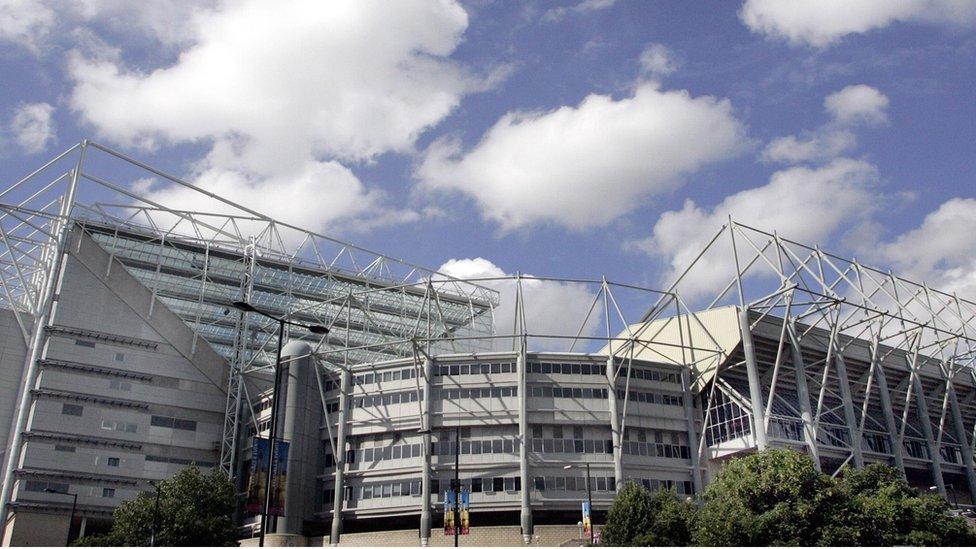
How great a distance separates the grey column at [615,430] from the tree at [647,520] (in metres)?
17.1

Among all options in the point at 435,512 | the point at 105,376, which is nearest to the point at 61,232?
the point at 105,376

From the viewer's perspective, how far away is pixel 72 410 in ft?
288

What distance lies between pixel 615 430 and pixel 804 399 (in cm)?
2079

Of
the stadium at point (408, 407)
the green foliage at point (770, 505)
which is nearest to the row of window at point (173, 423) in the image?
the stadium at point (408, 407)

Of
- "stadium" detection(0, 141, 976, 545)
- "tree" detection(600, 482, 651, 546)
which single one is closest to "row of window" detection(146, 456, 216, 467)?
"stadium" detection(0, 141, 976, 545)

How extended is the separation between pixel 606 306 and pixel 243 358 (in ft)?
151

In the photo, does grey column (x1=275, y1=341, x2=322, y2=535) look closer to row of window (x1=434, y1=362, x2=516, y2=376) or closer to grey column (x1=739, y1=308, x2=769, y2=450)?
row of window (x1=434, y1=362, x2=516, y2=376)

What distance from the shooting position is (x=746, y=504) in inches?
2131

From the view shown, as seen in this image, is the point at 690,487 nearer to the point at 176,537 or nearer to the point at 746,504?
the point at 746,504

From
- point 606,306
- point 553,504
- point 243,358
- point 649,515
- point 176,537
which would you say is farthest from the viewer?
point 243,358

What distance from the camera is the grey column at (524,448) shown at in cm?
7981

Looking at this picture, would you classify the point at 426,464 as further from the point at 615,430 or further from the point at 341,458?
the point at 615,430

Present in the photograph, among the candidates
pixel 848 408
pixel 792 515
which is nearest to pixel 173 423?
pixel 792 515

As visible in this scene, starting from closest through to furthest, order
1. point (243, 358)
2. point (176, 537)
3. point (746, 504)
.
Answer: point (746, 504)
point (176, 537)
point (243, 358)
